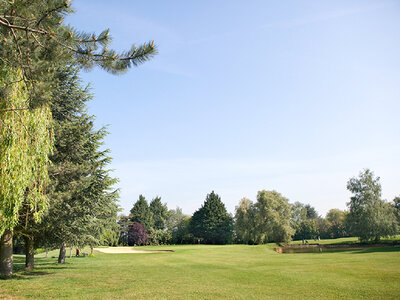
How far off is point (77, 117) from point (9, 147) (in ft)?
30.9

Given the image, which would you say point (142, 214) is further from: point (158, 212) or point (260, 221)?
point (260, 221)

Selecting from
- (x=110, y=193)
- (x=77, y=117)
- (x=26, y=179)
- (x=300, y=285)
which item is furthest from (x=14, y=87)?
(x=300, y=285)

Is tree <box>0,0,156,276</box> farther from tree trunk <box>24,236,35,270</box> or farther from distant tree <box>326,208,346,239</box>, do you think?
distant tree <box>326,208,346,239</box>

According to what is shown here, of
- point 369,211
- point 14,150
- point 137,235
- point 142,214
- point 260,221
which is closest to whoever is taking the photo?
point 14,150

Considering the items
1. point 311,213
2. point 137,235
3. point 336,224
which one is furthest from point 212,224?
point 311,213

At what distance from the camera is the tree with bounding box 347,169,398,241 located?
138 ft

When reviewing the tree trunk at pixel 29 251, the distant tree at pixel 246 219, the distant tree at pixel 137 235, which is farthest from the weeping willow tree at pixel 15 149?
the distant tree at pixel 137 235

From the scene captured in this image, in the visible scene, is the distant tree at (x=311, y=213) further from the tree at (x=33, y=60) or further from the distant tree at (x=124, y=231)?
the tree at (x=33, y=60)

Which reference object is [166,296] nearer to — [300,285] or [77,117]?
[300,285]

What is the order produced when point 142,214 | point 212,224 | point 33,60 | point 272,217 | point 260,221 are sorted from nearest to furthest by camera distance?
A: 1. point 33,60
2. point 272,217
3. point 260,221
4. point 212,224
5. point 142,214

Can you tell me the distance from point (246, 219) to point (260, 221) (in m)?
3.92

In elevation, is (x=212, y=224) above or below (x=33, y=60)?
below

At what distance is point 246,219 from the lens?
58219 mm

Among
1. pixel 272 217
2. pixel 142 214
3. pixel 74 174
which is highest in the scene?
pixel 74 174
